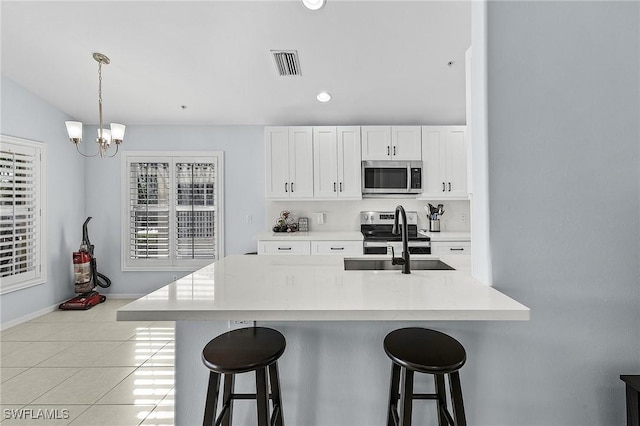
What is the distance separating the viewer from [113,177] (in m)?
4.27

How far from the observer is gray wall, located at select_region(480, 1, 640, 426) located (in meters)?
1.30

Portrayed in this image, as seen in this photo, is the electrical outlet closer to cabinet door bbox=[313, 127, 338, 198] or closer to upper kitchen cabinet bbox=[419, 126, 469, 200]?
cabinet door bbox=[313, 127, 338, 198]

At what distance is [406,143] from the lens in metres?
3.81

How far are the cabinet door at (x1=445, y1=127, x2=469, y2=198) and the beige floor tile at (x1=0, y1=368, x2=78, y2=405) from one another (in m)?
Result: 4.07

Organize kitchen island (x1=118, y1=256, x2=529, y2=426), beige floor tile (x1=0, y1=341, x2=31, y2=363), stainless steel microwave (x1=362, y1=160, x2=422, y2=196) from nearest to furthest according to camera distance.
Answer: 1. kitchen island (x1=118, y1=256, x2=529, y2=426)
2. beige floor tile (x1=0, y1=341, x2=31, y2=363)
3. stainless steel microwave (x1=362, y1=160, x2=422, y2=196)

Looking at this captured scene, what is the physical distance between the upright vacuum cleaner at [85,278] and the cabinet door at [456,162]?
4.55 m

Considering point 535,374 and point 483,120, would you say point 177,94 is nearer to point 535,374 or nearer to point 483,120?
point 483,120

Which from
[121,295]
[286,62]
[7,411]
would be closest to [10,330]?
[121,295]

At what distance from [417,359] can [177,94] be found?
364 cm

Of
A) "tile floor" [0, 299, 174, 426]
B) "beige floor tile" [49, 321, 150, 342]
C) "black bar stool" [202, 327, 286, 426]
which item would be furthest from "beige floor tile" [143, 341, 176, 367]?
"black bar stool" [202, 327, 286, 426]

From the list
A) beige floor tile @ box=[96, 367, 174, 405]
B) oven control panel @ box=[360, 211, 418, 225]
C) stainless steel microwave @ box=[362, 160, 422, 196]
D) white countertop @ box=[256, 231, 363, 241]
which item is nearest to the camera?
beige floor tile @ box=[96, 367, 174, 405]

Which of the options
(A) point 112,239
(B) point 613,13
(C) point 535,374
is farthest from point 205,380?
(A) point 112,239

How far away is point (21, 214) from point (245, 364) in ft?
12.7

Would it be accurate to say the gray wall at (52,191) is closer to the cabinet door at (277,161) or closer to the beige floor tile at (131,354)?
the beige floor tile at (131,354)
